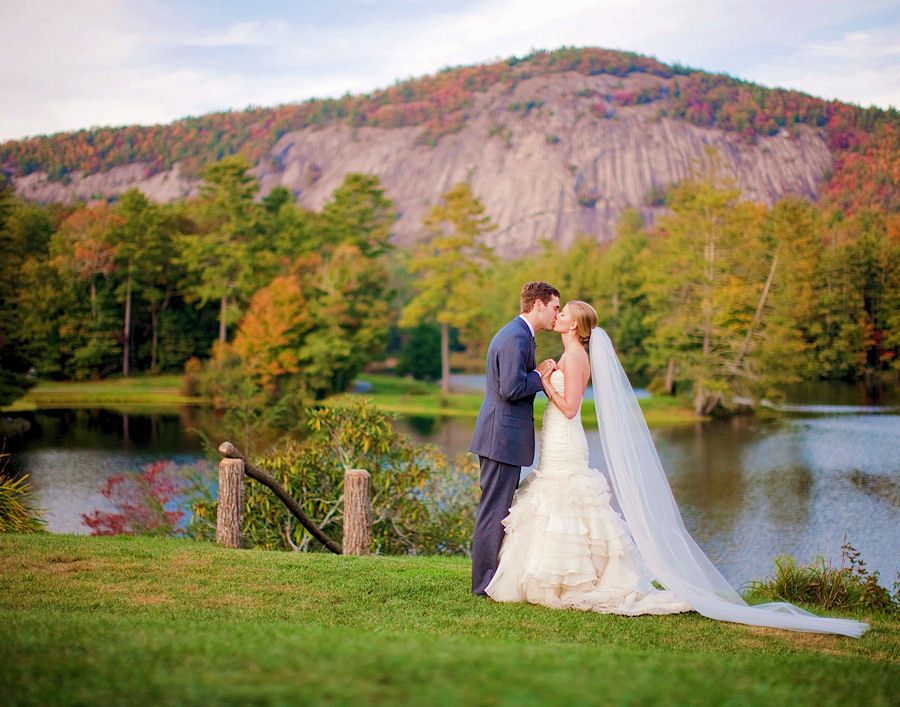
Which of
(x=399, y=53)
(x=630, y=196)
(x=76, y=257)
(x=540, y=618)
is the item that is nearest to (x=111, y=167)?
(x=399, y=53)

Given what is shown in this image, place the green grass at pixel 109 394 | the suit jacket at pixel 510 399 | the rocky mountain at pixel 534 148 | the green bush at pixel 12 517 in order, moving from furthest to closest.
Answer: the rocky mountain at pixel 534 148 < the green grass at pixel 109 394 < the green bush at pixel 12 517 < the suit jacket at pixel 510 399

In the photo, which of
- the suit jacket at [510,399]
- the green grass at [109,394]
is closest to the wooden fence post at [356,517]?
the suit jacket at [510,399]

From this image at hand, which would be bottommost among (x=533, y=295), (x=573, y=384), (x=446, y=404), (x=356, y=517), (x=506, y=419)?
(x=446, y=404)

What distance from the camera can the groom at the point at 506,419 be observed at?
5.88 meters

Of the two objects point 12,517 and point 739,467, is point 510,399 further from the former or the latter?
point 739,467

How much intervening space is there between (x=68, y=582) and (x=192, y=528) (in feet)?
16.7

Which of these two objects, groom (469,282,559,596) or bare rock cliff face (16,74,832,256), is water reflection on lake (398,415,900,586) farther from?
A: bare rock cliff face (16,74,832,256)

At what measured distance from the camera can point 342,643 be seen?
3.87 m

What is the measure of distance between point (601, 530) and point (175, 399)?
101 ft

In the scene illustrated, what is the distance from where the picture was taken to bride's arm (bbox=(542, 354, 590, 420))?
6.02 meters

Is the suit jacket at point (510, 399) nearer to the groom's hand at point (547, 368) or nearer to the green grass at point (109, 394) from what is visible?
the groom's hand at point (547, 368)

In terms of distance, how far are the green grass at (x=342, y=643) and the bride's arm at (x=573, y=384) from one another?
138cm

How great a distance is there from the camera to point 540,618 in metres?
5.48

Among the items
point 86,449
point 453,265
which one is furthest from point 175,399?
point 453,265
